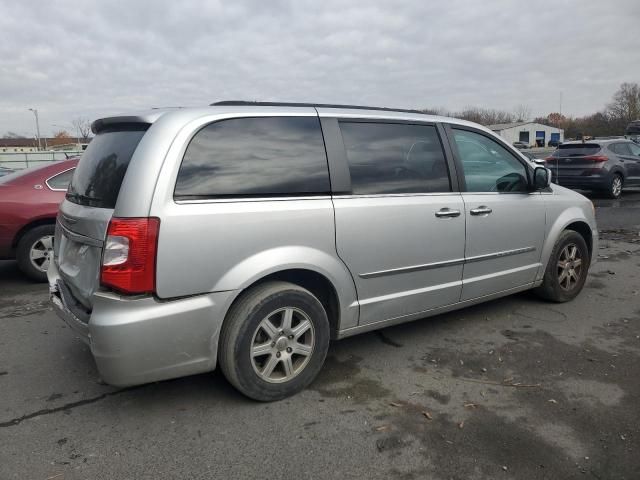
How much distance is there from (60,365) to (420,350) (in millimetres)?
2633

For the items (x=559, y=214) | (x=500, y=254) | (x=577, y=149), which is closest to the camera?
(x=500, y=254)

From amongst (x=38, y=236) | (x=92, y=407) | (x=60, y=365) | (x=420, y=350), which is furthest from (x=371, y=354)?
(x=38, y=236)

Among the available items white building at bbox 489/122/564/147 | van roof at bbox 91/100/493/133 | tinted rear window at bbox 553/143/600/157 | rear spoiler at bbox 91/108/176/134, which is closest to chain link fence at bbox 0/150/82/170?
tinted rear window at bbox 553/143/600/157

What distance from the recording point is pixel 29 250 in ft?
19.1

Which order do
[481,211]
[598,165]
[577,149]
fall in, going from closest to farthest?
1. [481,211]
2. [598,165]
3. [577,149]

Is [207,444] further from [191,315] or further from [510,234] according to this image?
[510,234]

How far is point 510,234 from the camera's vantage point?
13.9 ft

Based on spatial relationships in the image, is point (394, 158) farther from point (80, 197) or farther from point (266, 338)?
point (80, 197)

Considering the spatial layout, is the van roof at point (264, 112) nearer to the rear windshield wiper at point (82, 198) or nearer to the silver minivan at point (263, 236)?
the silver minivan at point (263, 236)

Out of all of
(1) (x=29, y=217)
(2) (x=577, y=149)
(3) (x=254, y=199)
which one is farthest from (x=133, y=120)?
(2) (x=577, y=149)

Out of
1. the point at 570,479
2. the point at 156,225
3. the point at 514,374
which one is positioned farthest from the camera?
the point at 514,374

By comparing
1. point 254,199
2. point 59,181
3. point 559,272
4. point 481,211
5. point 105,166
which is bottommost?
point 559,272

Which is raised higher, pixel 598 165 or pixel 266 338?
pixel 598 165

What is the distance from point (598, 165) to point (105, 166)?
13.2 metres
